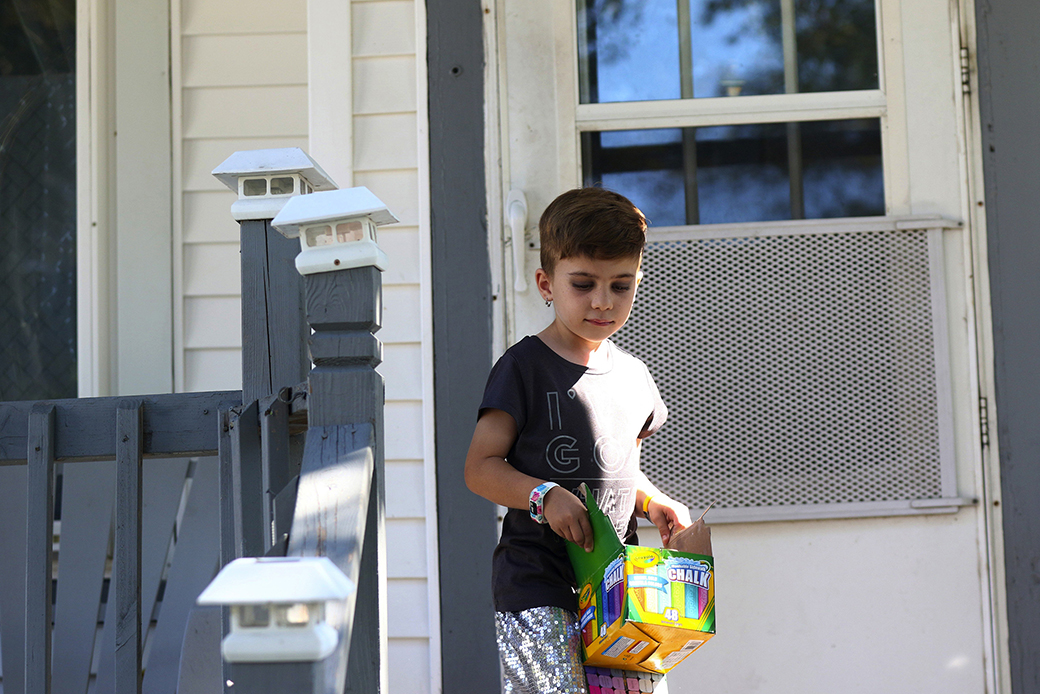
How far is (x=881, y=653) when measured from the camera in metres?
2.70

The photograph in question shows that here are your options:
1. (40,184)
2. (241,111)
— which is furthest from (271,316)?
(40,184)

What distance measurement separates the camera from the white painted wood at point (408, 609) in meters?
2.76

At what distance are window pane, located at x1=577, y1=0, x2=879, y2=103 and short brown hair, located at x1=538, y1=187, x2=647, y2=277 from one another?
3.49 ft

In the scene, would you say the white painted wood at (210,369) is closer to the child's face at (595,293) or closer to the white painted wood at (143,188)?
the white painted wood at (143,188)

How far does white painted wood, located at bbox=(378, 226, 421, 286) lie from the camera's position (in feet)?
9.34

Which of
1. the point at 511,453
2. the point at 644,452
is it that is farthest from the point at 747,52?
the point at 511,453

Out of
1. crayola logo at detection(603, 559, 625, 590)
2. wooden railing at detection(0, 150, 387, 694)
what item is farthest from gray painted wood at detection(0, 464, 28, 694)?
crayola logo at detection(603, 559, 625, 590)

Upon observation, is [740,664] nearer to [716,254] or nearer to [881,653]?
[881,653]

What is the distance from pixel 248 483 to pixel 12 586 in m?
1.52

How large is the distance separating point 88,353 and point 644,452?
2151 millimetres

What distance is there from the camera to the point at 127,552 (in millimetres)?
1974

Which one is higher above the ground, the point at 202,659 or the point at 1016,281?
the point at 1016,281

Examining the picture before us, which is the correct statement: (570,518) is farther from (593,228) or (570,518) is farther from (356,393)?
(593,228)

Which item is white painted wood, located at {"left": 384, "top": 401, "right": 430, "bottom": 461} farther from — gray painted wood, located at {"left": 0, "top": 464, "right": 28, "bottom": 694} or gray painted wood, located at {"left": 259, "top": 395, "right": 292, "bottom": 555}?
gray painted wood, located at {"left": 0, "top": 464, "right": 28, "bottom": 694}
